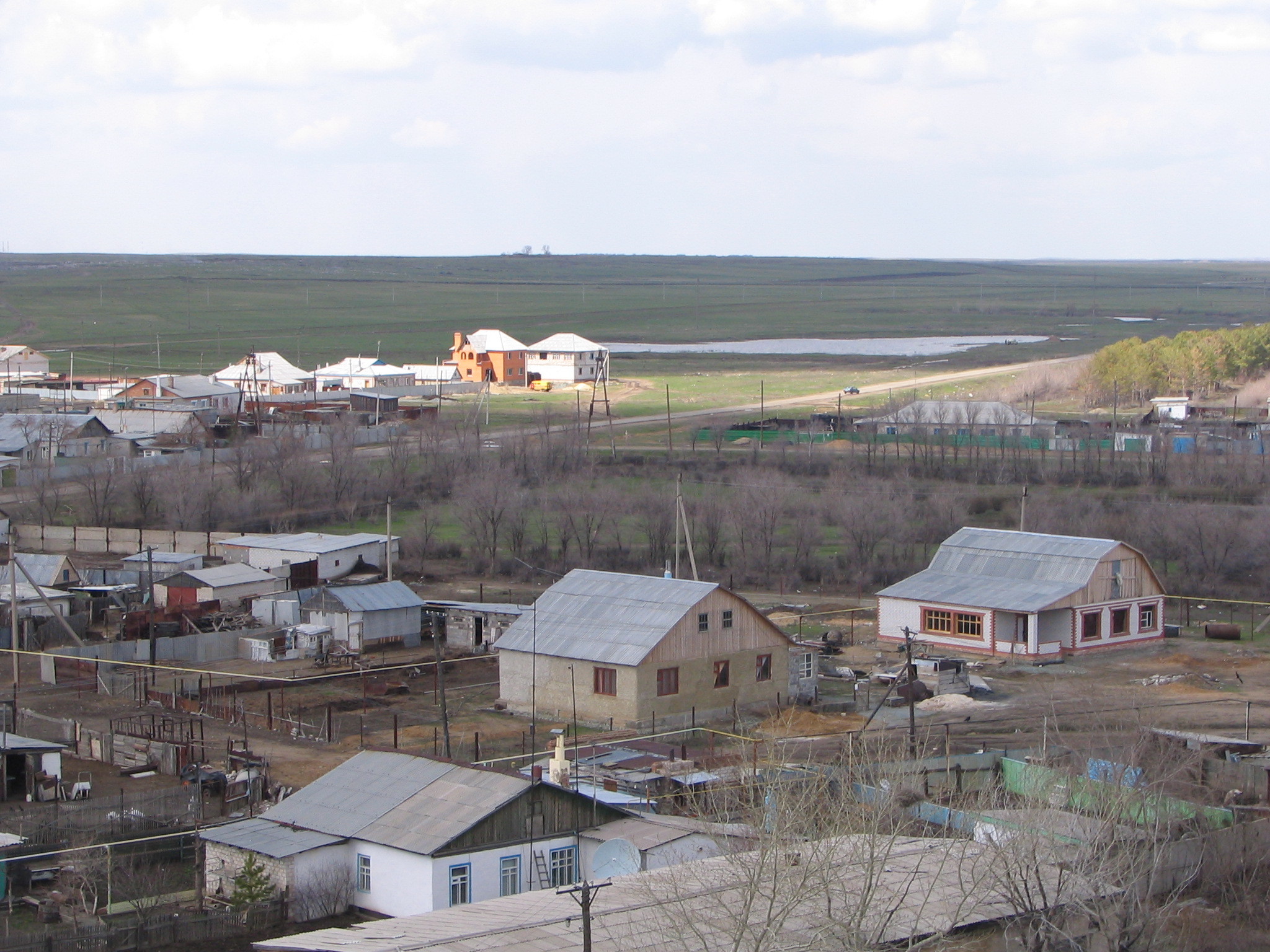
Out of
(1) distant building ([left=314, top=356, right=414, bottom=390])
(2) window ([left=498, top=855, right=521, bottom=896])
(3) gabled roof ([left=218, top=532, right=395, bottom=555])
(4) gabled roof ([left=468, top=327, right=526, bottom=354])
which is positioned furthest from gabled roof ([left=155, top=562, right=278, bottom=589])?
(4) gabled roof ([left=468, top=327, right=526, bottom=354])

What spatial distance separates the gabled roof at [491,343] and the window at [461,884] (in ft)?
288

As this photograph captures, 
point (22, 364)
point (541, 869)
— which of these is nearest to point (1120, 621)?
point (541, 869)

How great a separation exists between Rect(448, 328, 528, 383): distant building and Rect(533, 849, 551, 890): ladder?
86.2m

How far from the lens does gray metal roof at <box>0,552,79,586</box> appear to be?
36.8 metres

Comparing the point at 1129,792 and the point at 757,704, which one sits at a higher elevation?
the point at 1129,792

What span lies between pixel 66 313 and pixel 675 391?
102 meters

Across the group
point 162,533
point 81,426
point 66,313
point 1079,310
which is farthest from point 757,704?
point 1079,310

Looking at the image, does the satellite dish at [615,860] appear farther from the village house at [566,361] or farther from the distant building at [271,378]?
the village house at [566,361]

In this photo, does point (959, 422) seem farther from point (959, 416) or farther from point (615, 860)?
point (615, 860)

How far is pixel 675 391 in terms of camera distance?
3760 inches

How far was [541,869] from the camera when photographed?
17828mm

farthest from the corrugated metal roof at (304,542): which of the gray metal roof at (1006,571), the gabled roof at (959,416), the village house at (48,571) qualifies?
the gabled roof at (959,416)

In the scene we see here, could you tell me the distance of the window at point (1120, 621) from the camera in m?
34.1

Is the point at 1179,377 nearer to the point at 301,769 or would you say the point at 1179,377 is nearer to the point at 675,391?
the point at 675,391
